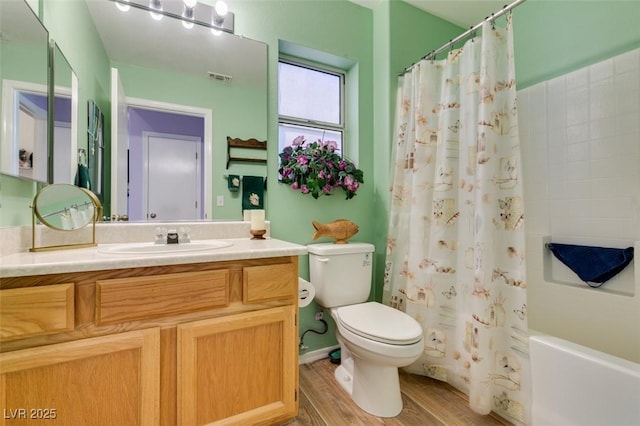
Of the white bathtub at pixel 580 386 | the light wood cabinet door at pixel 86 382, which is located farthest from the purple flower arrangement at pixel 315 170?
the white bathtub at pixel 580 386

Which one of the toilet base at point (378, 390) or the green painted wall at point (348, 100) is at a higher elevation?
the green painted wall at point (348, 100)

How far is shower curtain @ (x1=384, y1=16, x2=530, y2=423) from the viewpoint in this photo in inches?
52.2

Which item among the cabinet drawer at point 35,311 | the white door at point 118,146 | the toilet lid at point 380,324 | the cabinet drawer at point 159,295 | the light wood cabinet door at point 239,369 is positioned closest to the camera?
the cabinet drawer at point 35,311

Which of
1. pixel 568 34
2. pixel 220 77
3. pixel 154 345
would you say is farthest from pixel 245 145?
pixel 568 34

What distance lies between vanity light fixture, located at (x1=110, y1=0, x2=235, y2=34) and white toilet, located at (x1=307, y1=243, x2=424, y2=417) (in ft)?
4.80

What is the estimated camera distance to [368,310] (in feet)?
5.24

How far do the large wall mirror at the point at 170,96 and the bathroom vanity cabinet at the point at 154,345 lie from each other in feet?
2.10

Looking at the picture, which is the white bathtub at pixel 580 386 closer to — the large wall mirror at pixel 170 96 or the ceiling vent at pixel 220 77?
the large wall mirror at pixel 170 96

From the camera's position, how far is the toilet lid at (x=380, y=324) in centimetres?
129

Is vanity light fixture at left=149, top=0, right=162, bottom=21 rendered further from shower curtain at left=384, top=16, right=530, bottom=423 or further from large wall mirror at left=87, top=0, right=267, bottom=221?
shower curtain at left=384, top=16, right=530, bottom=423

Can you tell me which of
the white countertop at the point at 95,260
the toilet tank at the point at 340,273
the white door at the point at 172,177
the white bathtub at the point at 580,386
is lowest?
the white bathtub at the point at 580,386

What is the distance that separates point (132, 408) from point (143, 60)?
5.29ft

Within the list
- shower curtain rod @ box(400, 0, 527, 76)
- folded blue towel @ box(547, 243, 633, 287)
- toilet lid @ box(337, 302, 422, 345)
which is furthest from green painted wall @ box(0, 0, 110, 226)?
folded blue towel @ box(547, 243, 633, 287)

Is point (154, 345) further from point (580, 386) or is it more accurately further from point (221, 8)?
point (221, 8)
